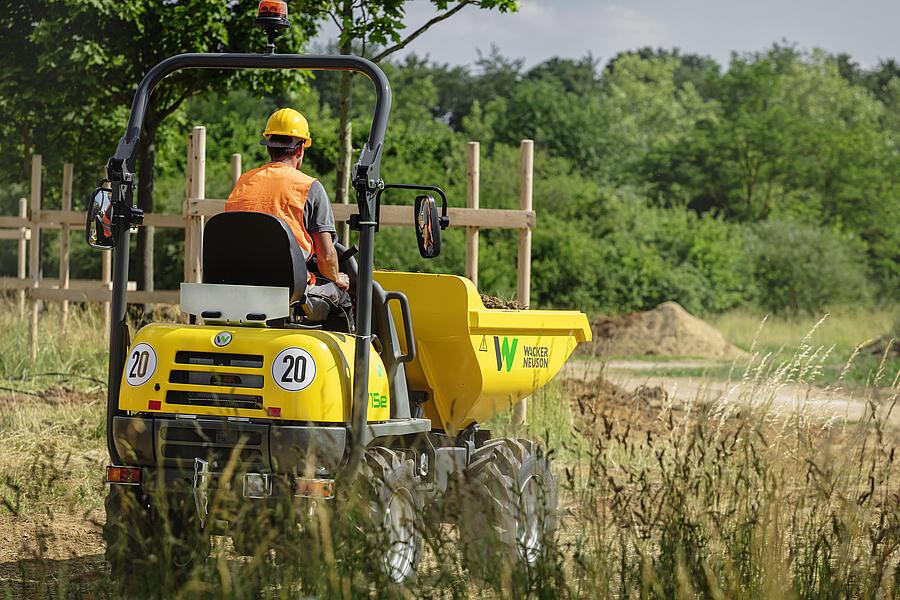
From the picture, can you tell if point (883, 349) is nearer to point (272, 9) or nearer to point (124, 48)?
point (124, 48)

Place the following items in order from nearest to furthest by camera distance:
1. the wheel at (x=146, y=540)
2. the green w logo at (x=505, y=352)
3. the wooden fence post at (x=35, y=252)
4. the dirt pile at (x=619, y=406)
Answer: the wheel at (x=146, y=540) < the green w logo at (x=505, y=352) < the dirt pile at (x=619, y=406) < the wooden fence post at (x=35, y=252)

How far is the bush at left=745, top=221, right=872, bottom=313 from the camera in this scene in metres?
33.4

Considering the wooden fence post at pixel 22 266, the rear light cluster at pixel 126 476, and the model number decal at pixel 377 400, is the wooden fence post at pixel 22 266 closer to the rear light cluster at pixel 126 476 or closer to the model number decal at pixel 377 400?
the rear light cluster at pixel 126 476

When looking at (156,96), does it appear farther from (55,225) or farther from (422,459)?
(422,459)

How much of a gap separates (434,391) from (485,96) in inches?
2837

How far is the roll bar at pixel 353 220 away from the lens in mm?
5492

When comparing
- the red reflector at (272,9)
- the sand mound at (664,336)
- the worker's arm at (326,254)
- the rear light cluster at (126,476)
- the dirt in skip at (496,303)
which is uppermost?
the red reflector at (272,9)

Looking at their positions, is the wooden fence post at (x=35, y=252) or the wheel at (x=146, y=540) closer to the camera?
the wheel at (x=146, y=540)

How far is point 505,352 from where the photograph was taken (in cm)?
682

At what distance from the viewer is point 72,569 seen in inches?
257

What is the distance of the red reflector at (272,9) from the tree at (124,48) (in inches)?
390

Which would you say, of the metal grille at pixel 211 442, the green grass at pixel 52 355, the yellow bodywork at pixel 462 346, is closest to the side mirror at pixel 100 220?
the metal grille at pixel 211 442

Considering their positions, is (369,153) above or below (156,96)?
below

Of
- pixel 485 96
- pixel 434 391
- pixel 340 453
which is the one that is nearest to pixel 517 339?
pixel 434 391
